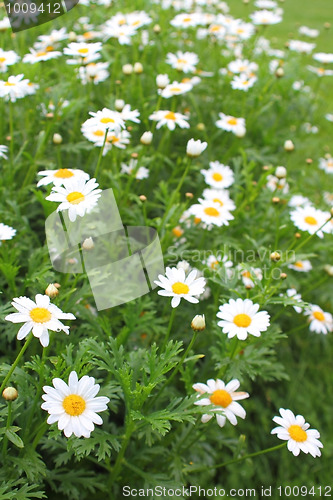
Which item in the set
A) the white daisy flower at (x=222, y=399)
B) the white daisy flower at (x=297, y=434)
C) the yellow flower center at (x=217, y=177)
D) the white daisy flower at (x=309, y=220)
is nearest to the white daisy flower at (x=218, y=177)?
the yellow flower center at (x=217, y=177)

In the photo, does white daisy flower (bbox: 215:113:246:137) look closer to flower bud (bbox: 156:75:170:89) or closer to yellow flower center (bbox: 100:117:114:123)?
flower bud (bbox: 156:75:170:89)

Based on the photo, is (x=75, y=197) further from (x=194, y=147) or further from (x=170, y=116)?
(x=170, y=116)

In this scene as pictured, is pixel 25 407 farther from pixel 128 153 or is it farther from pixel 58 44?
pixel 58 44

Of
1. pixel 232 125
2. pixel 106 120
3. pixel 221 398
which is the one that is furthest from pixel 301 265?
pixel 106 120

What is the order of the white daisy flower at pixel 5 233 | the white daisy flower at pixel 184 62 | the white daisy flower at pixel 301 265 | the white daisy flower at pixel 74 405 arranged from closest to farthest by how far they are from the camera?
the white daisy flower at pixel 74 405, the white daisy flower at pixel 5 233, the white daisy flower at pixel 301 265, the white daisy flower at pixel 184 62

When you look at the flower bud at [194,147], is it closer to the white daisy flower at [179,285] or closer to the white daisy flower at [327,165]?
the white daisy flower at [179,285]

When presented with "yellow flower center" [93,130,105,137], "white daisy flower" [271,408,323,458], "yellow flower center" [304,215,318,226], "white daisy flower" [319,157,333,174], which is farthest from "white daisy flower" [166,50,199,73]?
"white daisy flower" [271,408,323,458]
